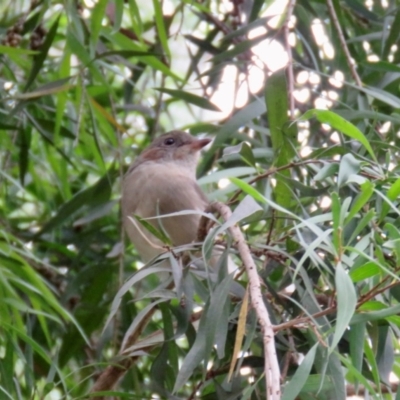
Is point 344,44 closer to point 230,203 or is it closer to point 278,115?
point 278,115

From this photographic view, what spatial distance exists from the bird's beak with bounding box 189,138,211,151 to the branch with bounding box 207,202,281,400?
1.72 meters

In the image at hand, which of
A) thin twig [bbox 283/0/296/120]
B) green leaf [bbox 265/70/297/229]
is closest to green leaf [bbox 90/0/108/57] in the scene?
thin twig [bbox 283/0/296/120]

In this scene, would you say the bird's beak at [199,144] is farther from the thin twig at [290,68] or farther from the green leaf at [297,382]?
the green leaf at [297,382]

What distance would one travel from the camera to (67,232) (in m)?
3.43

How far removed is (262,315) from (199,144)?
7.24 ft

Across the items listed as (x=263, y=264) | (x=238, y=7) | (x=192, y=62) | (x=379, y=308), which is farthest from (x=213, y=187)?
(x=379, y=308)

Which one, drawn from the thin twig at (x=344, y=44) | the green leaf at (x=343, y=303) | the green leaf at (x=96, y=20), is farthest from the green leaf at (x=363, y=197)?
the green leaf at (x=96, y=20)

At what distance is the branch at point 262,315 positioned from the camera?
114 cm

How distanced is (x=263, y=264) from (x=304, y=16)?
0.93 metres

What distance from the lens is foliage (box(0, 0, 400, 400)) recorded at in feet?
5.02

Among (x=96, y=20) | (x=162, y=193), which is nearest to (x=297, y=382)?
(x=96, y=20)

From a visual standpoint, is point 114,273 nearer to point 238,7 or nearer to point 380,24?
point 238,7

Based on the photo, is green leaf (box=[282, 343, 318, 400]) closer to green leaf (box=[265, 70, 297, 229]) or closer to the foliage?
the foliage

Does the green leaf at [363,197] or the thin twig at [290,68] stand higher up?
the thin twig at [290,68]
